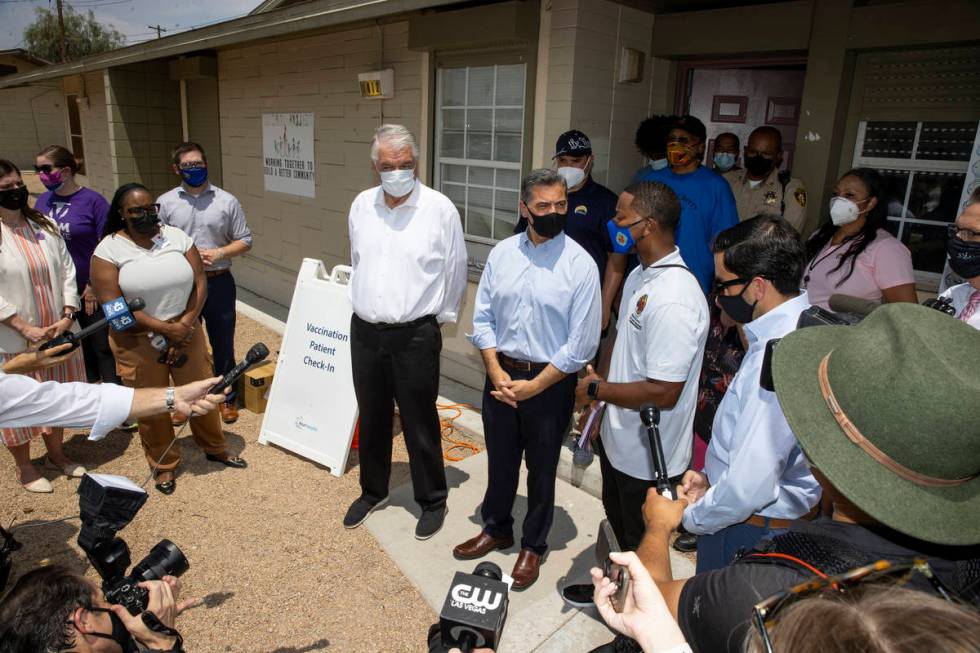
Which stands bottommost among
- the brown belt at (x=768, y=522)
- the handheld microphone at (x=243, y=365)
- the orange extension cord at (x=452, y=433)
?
the orange extension cord at (x=452, y=433)

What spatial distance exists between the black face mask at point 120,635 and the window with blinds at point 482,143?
4243 mm

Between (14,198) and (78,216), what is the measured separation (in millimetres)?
1148

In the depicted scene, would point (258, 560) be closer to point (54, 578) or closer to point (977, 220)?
point (54, 578)

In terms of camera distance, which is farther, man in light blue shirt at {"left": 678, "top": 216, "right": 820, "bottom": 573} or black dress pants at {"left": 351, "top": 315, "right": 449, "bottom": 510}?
black dress pants at {"left": 351, "top": 315, "right": 449, "bottom": 510}

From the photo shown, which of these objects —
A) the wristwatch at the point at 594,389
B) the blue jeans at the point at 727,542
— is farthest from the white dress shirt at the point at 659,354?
the blue jeans at the point at 727,542

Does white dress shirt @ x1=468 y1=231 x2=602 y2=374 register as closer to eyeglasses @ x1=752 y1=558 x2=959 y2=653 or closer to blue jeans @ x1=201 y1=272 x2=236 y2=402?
eyeglasses @ x1=752 y1=558 x2=959 y2=653

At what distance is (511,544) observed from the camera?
11.0 ft

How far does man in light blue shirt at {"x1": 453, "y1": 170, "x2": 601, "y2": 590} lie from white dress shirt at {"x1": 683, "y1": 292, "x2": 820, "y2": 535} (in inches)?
36.8

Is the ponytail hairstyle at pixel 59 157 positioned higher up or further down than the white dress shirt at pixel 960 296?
higher up

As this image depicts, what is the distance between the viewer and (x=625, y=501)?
270 centimetres

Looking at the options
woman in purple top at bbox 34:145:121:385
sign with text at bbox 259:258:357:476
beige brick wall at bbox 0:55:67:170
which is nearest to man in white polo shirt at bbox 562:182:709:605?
sign with text at bbox 259:258:357:476

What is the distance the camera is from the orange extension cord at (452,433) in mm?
4512

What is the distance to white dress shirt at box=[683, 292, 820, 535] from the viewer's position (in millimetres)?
1727

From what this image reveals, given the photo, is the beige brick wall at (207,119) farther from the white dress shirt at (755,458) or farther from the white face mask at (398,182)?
the white dress shirt at (755,458)
